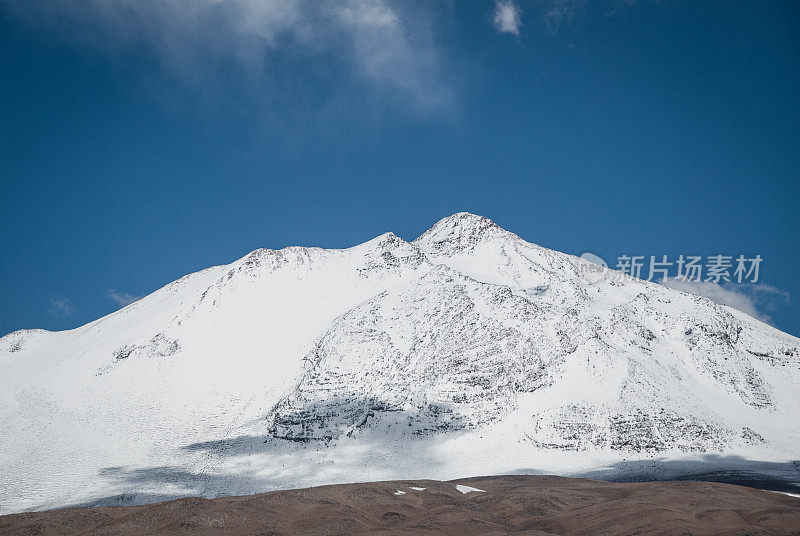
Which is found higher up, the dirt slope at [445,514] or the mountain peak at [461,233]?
the mountain peak at [461,233]

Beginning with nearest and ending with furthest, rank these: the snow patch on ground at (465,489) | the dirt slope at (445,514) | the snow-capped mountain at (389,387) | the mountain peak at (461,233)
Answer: the dirt slope at (445,514) < the snow patch on ground at (465,489) < the snow-capped mountain at (389,387) < the mountain peak at (461,233)

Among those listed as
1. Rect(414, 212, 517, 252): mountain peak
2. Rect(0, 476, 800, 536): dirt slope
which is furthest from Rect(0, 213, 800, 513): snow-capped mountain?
Rect(0, 476, 800, 536): dirt slope

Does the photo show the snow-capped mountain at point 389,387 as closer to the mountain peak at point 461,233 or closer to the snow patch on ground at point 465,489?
the snow patch on ground at point 465,489

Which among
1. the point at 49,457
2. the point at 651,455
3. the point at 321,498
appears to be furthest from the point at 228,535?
the point at 651,455

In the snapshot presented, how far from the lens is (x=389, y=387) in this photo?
55.2 m

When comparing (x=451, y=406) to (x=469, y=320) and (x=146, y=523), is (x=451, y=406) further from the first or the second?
(x=146, y=523)

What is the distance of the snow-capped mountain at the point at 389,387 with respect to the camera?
4462 centimetres

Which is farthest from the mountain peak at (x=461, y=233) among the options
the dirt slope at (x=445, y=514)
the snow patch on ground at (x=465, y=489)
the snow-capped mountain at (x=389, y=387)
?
the dirt slope at (x=445, y=514)

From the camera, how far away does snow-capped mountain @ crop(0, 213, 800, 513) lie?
44.6 m

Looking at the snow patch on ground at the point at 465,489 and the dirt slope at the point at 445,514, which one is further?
the snow patch on ground at the point at 465,489

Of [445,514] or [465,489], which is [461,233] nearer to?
[465,489]

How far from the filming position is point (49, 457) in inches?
1732

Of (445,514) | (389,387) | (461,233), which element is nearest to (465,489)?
(445,514)

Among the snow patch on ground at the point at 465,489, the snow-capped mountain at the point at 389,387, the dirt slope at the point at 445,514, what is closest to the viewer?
the dirt slope at the point at 445,514
